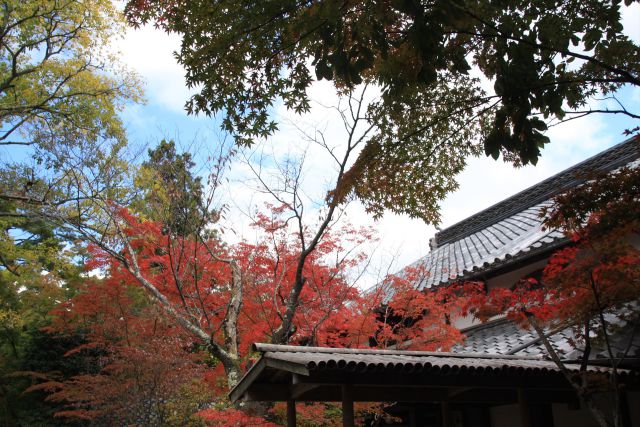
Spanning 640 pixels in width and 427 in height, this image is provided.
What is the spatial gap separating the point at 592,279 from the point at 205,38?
16.4ft

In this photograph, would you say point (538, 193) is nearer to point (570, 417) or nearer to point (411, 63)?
point (570, 417)

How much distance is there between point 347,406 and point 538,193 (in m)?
10.6

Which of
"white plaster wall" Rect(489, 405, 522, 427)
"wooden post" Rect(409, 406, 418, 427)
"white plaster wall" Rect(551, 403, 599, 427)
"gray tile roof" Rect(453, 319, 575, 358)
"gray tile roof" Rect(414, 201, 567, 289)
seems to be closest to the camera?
"white plaster wall" Rect(551, 403, 599, 427)

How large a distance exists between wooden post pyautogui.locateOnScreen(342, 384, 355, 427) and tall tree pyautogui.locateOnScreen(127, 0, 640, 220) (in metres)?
2.43

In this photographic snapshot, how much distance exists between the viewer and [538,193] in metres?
15.0

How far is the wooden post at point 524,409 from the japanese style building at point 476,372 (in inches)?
0.5

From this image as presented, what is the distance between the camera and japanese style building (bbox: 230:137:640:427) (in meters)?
6.38

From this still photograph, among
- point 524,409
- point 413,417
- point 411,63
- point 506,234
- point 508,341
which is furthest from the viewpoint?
point 506,234

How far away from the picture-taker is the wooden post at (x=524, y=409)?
7150 mm

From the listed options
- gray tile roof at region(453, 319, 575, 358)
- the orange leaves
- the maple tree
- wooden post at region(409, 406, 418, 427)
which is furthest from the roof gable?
the orange leaves

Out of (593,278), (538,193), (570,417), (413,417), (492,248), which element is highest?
(538,193)

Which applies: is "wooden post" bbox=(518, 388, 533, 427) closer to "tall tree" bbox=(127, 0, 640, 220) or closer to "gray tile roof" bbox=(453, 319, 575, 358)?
"gray tile roof" bbox=(453, 319, 575, 358)

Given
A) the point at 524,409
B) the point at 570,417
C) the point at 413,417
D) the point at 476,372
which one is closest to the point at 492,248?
the point at 413,417

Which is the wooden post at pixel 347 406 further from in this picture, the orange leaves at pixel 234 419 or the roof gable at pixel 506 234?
the roof gable at pixel 506 234
